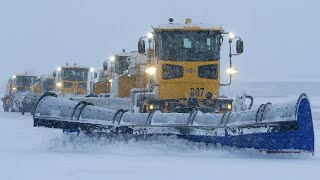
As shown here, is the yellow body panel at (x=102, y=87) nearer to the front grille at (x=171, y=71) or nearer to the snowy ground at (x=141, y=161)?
the front grille at (x=171, y=71)

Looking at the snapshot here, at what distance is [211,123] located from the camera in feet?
32.2

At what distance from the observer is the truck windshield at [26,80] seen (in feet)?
109

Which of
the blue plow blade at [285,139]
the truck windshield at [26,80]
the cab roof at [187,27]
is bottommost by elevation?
the blue plow blade at [285,139]

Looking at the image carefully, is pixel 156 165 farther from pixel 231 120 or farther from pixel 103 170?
pixel 231 120

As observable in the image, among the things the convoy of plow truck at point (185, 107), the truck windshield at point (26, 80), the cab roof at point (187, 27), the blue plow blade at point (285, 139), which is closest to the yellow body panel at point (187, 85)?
the convoy of plow truck at point (185, 107)

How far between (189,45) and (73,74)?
14.8 m

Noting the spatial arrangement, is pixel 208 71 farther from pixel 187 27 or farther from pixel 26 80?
pixel 26 80

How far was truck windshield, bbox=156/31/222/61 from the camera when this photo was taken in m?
12.9

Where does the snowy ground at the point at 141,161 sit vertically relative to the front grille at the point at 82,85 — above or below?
below

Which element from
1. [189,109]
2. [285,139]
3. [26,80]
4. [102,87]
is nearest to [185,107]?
[189,109]

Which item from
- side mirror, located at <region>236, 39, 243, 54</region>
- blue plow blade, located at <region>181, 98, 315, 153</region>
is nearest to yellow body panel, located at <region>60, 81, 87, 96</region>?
side mirror, located at <region>236, 39, 243, 54</region>

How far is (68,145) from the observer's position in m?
10.4

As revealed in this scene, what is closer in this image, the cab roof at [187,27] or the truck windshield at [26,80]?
the cab roof at [187,27]

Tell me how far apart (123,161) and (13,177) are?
2.11 m
